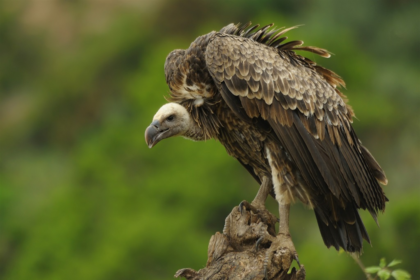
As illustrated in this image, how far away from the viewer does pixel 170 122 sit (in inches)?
294

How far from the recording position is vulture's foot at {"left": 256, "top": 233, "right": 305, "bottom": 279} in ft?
22.4

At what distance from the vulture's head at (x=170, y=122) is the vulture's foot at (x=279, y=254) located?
138 centimetres

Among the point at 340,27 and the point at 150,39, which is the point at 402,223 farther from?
the point at 150,39

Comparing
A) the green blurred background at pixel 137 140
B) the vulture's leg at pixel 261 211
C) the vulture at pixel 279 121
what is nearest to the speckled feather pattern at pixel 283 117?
the vulture at pixel 279 121

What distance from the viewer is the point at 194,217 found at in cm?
2236

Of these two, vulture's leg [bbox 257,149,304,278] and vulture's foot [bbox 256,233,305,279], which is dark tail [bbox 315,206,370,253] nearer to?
vulture's leg [bbox 257,149,304,278]

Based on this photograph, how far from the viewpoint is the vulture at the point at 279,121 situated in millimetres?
7121

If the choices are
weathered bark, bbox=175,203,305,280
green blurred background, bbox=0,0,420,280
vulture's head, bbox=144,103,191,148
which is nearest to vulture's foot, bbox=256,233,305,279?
weathered bark, bbox=175,203,305,280

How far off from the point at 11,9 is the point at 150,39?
1137cm

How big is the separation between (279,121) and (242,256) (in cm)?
134

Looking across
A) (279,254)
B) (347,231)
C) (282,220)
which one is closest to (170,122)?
(282,220)

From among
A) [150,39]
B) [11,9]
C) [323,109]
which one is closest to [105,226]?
[150,39]

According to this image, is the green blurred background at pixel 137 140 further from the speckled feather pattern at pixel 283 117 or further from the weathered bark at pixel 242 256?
the weathered bark at pixel 242 256

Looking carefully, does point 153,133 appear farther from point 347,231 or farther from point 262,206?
point 347,231
